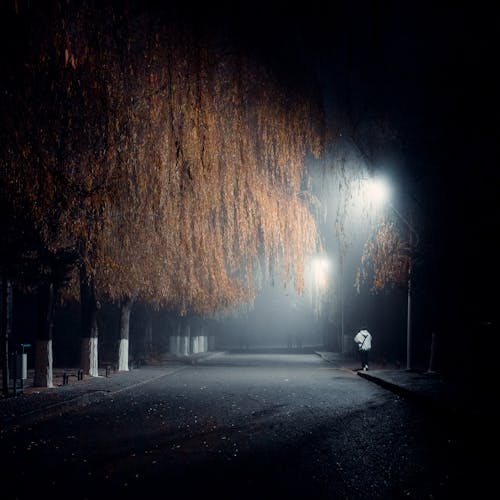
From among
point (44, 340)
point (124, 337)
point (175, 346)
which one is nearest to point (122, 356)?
point (124, 337)

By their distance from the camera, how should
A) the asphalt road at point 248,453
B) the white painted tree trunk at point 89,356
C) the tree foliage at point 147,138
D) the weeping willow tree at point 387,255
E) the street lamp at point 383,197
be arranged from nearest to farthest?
the asphalt road at point 248,453 → the tree foliage at point 147,138 → the street lamp at point 383,197 → the weeping willow tree at point 387,255 → the white painted tree trunk at point 89,356

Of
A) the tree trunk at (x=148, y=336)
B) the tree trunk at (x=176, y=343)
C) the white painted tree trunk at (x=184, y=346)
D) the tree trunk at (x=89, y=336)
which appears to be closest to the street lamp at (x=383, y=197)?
the tree trunk at (x=89, y=336)

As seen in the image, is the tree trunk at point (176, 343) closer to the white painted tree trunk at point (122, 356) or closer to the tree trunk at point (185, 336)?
the tree trunk at point (185, 336)

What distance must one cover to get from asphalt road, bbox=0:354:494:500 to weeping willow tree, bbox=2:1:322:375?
398 cm

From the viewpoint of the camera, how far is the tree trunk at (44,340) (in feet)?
59.2

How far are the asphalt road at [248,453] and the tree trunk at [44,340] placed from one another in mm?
5586

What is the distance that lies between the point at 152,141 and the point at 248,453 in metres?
6.37

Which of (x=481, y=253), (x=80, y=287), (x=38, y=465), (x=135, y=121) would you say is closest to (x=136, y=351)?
(x=80, y=287)

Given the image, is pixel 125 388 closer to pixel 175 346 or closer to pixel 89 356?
pixel 89 356

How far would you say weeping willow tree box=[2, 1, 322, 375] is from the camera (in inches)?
373

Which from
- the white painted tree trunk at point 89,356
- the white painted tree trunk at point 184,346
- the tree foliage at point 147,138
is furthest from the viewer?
the white painted tree trunk at point 184,346

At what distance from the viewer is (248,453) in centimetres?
735

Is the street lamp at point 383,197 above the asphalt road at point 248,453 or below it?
above

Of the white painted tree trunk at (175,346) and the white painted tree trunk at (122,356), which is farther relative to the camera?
the white painted tree trunk at (175,346)
